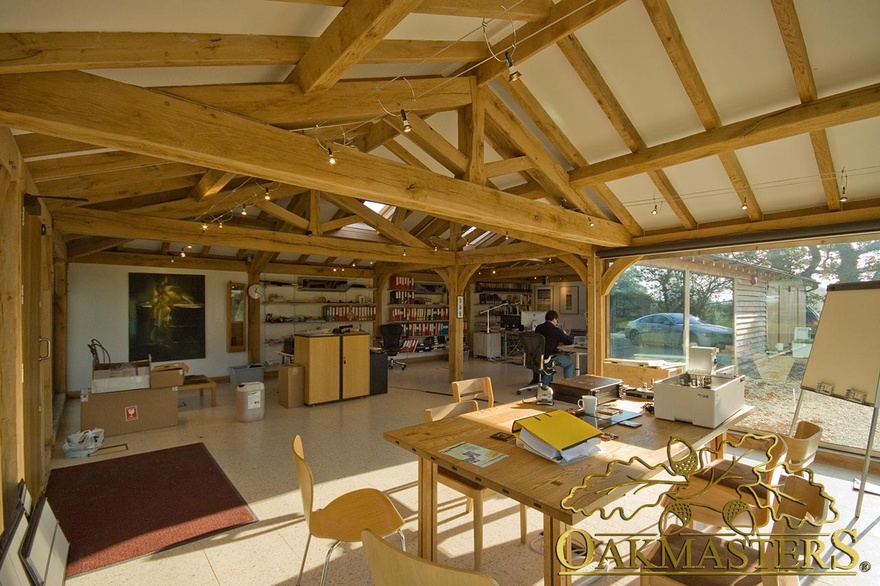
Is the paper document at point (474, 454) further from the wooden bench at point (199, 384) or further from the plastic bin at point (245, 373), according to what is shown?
the plastic bin at point (245, 373)

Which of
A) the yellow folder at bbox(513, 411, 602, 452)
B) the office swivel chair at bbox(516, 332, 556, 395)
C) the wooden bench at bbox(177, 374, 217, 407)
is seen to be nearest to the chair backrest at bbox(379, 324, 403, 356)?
the office swivel chair at bbox(516, 332, 556, 395)

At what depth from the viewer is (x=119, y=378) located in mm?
5180

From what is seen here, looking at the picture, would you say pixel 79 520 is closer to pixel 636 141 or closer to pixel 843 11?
pixel 636 141

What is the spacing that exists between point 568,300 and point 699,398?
35.9 feet

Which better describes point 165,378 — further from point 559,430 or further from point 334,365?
point 559,430

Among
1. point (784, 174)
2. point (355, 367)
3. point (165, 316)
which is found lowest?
point (355, 367)

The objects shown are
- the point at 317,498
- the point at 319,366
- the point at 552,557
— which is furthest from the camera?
the point at 319,366

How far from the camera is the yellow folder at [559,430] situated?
200 centimetres

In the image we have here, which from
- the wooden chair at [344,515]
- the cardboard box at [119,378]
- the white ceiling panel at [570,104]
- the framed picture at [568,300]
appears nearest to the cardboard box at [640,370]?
the white ceiling panel at [570,104]

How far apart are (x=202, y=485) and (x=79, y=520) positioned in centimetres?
82

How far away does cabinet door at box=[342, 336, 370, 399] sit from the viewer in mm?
6914

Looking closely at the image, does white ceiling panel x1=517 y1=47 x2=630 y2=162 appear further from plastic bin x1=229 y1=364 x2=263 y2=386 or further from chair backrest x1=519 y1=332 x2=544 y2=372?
plastic bin x1=229 y1=364 x2=263 y2=386

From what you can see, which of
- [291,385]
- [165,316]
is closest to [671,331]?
[291,385]

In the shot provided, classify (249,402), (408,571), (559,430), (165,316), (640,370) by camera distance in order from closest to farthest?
(408,571)
(559,430)
(249,402)
(640,370)
(165,316)
